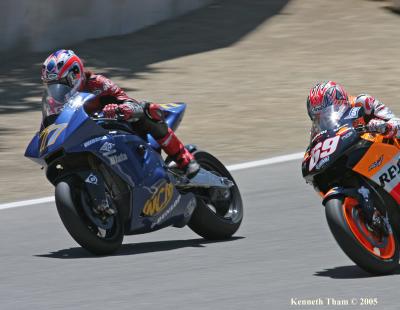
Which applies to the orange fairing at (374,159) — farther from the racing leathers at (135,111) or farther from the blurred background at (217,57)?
the blurred background at (217,57)

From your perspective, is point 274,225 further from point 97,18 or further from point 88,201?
point 97,18

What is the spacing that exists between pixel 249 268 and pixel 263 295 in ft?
2.88

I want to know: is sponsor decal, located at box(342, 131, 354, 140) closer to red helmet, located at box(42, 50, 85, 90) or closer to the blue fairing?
the blue fairing

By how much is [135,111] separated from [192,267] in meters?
1.24

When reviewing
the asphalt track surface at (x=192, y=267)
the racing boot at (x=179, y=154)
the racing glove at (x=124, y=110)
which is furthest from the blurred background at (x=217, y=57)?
the racing glove at (x=124, y=110)

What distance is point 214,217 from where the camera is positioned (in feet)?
28.0

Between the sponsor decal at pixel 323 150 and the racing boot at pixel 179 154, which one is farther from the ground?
the sponsor decal at pixel 323 150

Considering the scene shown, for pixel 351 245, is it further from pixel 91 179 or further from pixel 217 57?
pixel 217 57

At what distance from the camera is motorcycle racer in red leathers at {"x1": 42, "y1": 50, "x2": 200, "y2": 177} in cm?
807

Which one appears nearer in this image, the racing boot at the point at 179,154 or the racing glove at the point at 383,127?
the racing glove at the point at 383,127

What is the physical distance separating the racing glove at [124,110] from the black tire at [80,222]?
1.71 feet

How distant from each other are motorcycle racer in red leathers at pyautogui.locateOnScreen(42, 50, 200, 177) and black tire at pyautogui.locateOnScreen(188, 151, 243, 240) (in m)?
0.26

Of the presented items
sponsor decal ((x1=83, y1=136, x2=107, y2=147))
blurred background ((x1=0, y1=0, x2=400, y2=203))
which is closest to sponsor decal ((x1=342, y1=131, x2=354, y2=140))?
sponsor decal ((x1=83, y1=136, x2=107, y2=147))

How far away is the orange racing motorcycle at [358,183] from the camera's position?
21.8 feet
